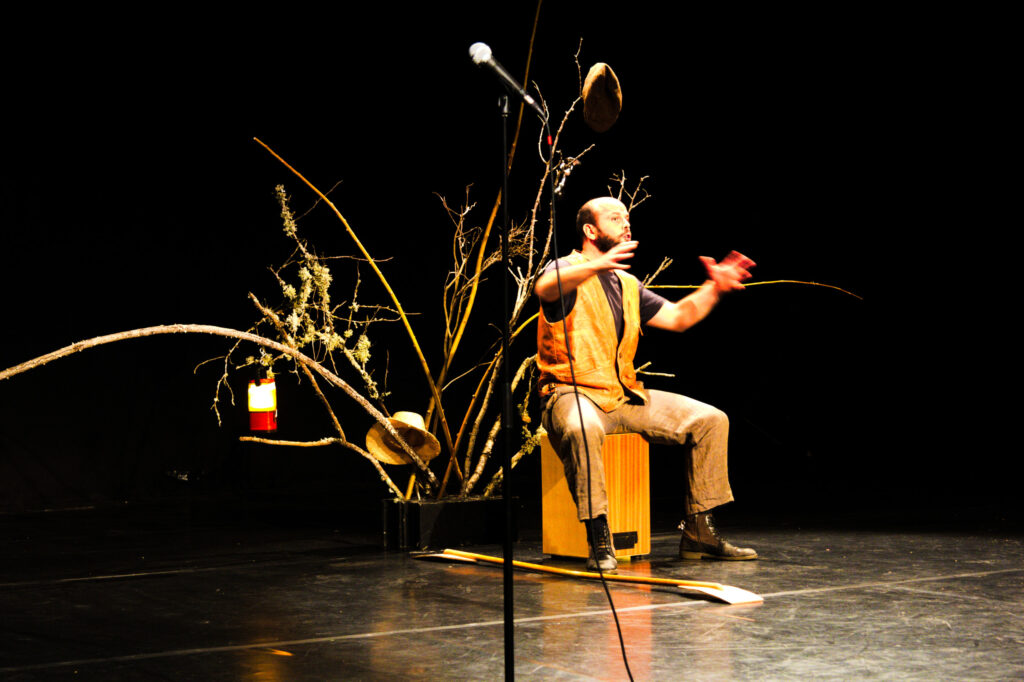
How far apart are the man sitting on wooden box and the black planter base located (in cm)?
55

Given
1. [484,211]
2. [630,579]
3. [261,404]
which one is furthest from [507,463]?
[484,211]

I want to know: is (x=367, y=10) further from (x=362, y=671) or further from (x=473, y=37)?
(x=362, y=671)

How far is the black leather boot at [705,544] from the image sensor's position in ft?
10.9

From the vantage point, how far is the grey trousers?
326cm

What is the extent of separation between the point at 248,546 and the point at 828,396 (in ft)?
12.7

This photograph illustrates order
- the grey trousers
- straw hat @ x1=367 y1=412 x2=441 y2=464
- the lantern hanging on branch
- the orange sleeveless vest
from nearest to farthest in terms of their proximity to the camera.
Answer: the grey trousers
the orange sleeveless vest
straw hat @ x1=367 y1=412 x2=441 y2=464
the lantern hanging on branch

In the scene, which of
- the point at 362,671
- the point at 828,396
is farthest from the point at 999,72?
the point at 362,671

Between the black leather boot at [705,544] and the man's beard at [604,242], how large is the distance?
818 millimetres

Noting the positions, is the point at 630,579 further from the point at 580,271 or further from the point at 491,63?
the point at 491,63

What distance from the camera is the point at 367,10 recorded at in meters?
5.70

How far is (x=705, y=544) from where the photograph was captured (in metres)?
3.36

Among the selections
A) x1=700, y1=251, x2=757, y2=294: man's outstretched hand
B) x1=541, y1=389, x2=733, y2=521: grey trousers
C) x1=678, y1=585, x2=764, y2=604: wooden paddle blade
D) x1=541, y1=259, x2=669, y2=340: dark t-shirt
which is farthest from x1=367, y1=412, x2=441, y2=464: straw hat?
x1=678, y1=585, x2=764, y2=604: wooden paddle blade

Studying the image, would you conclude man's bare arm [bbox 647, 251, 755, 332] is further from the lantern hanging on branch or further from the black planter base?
the lantern hanging on branch

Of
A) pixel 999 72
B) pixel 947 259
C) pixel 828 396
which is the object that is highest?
pixel 999 72
